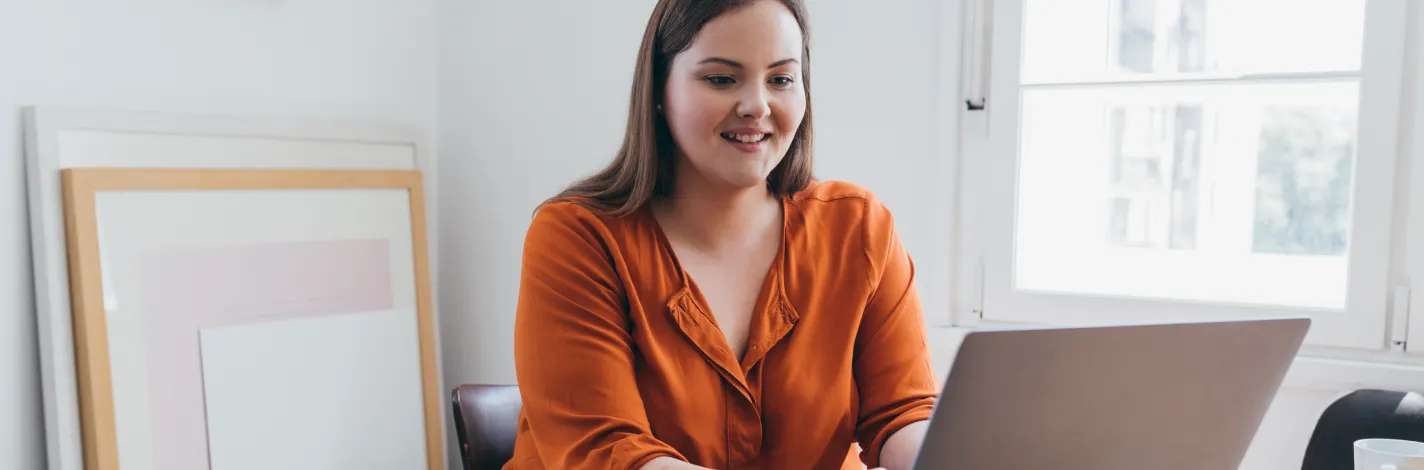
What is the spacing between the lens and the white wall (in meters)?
1.67

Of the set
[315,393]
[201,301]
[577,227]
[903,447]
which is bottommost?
[315,393]

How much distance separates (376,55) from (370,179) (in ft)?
1.04

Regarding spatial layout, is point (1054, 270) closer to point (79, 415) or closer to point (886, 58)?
point (886, 58)

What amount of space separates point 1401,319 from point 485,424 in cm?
Result: 155

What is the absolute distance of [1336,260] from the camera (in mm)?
1831

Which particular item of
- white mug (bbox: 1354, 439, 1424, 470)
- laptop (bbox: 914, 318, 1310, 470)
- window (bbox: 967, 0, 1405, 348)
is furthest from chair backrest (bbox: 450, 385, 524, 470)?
white mug (bbox: 1354, 439, 1424, 470)

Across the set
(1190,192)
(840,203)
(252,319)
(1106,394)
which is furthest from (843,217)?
(252,319)

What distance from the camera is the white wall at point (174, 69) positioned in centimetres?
167

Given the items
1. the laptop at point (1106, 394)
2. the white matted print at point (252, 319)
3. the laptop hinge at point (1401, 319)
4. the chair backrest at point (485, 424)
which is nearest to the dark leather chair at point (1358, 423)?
the laptop hinge at point (1401, 319)

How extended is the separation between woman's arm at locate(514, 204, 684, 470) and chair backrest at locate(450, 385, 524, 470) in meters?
0.46

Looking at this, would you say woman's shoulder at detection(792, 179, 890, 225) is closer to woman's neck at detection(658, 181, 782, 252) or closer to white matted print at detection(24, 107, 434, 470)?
woman's neck at detection(658, 181, 782, 252)

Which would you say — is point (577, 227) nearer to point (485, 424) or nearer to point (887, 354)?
point (887, 354)

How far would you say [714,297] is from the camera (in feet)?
4.63

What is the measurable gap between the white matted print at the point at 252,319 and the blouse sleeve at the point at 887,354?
3.83 feet
